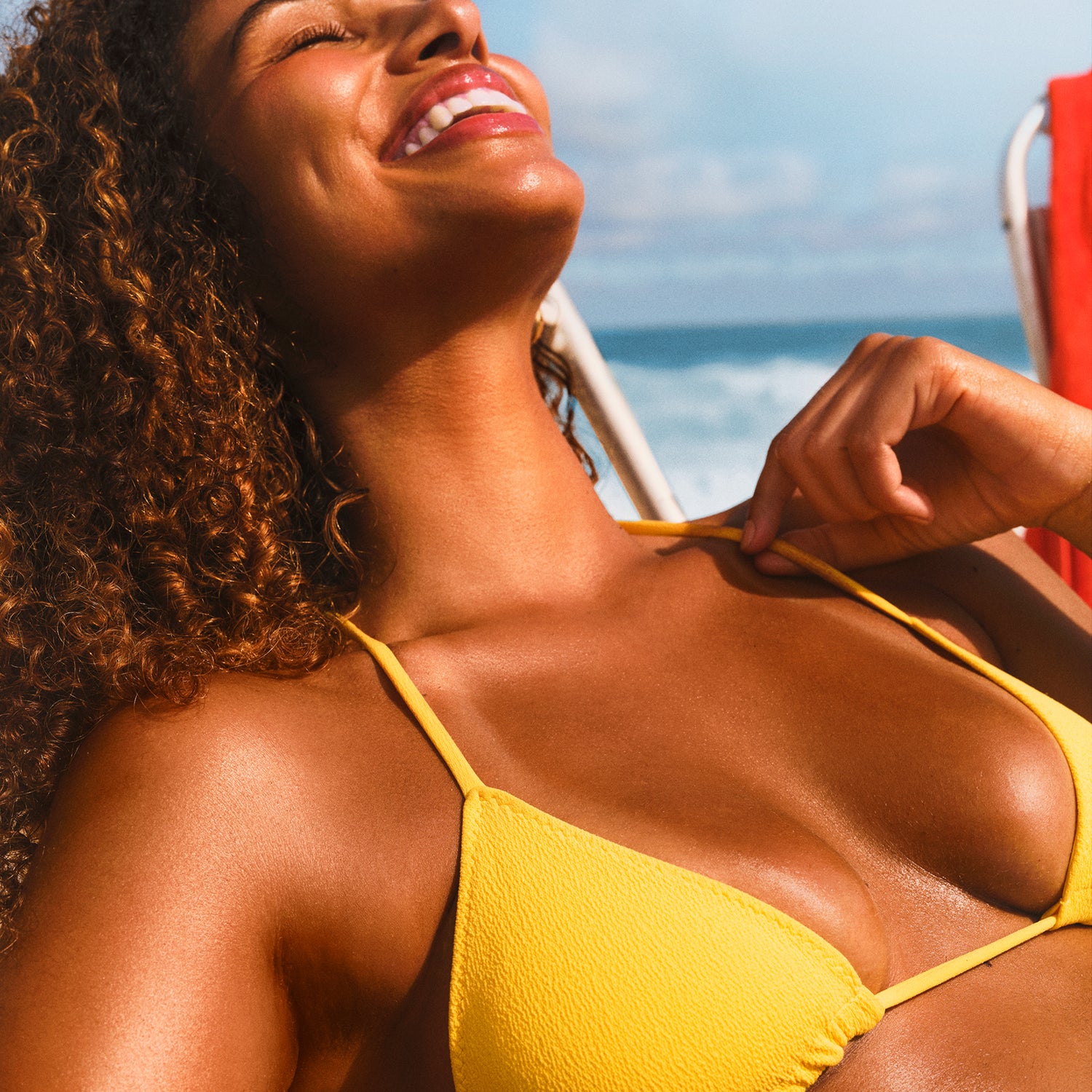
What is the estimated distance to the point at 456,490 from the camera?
1.46 m

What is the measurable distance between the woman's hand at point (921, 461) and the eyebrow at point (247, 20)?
88 centimetres

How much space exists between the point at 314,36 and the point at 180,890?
1.07m

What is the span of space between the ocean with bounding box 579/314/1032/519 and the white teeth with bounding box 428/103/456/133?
470cm

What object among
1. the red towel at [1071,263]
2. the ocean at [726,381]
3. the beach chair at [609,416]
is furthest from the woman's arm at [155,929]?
the ocean at [726,381]

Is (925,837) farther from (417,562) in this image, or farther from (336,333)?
(336,333)

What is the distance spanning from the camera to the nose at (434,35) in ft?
4.56

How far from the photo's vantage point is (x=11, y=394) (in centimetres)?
138

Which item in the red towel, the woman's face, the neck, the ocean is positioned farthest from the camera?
the ocean

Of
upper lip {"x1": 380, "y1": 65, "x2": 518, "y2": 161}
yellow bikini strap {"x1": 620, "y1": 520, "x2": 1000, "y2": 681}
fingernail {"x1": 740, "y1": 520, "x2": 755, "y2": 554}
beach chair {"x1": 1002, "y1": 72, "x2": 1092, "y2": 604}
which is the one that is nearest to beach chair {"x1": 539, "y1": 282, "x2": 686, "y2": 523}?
yellow bikini strap {"x1": 620, "y1": 520, "x2": 1000, "y2": 681}

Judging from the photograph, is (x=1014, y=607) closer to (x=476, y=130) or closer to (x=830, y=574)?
(x=830, y=574)

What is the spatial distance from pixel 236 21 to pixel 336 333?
420mm

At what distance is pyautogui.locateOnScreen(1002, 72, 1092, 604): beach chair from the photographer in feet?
6.17

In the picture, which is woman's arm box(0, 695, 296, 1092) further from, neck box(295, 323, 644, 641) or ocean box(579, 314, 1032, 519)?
ocean box(579, 314, 1032, 519)

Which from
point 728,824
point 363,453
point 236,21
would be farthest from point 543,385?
point 728,824
